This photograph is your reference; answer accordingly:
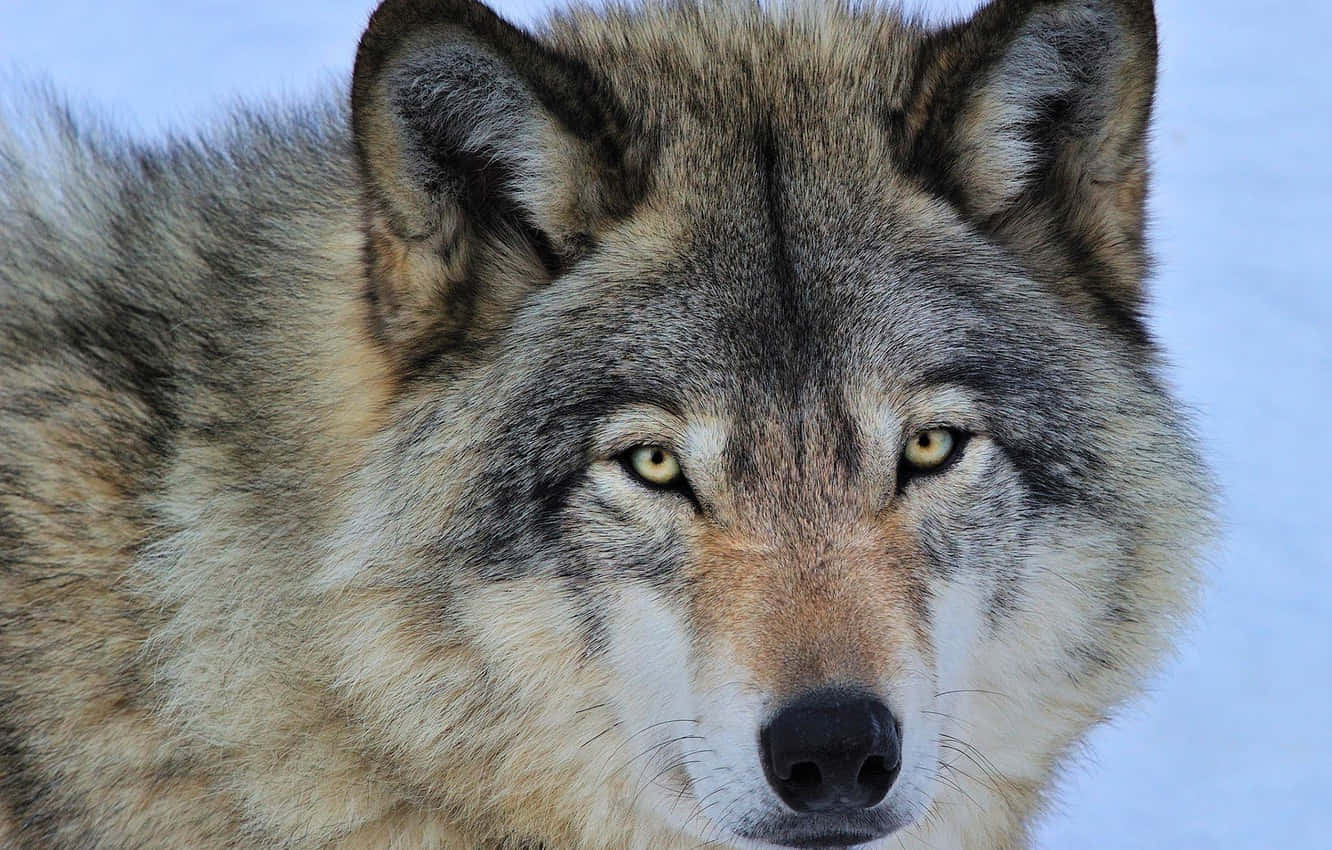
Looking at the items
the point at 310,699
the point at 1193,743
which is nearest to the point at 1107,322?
the point at 310,699

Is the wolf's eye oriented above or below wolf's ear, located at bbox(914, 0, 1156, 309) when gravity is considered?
below

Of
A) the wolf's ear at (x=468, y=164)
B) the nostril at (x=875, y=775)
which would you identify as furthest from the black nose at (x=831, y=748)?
the wolf's ear at (x=468, y=164)

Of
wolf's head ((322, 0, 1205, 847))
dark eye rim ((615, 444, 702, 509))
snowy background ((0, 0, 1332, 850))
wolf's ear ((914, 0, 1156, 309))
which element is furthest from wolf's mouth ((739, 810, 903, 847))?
wolf's ear ((914, 0, 1156, 309))

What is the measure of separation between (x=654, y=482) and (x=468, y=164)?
74 cm

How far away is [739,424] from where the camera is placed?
9.11 ft

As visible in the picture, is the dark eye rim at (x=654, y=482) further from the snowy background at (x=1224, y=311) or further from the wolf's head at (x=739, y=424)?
the snowy background at (x=1224, y=311)

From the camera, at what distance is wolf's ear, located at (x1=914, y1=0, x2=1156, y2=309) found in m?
2.96

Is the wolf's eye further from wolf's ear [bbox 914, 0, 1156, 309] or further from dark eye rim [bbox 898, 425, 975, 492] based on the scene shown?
wolf's ear [bbox 914, 0, 1156, 309]

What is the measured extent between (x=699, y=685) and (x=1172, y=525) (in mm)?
1201

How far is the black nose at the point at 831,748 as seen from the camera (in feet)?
8.14

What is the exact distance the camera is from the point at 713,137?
9.83 ft

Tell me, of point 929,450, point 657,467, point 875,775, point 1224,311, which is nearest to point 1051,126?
point 929,450

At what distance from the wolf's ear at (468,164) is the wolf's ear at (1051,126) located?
0.68m

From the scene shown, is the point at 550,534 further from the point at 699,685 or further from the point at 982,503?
the point at 982,503
